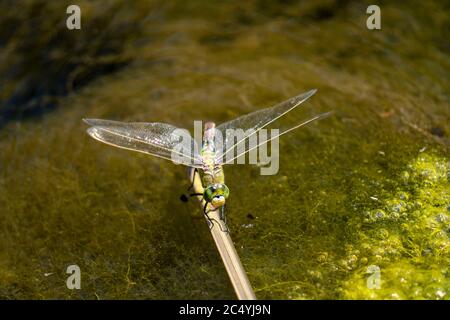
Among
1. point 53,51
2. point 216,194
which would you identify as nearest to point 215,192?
point 216,194

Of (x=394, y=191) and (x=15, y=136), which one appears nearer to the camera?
(x=394, y=191)

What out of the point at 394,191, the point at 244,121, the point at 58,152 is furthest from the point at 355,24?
the point at 58,152

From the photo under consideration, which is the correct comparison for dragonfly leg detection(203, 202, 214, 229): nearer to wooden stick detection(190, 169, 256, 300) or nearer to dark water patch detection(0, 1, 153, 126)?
wooden stick detection(190, 169, 256, 300)

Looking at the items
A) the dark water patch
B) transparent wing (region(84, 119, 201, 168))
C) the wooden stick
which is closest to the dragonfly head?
the wooden stick

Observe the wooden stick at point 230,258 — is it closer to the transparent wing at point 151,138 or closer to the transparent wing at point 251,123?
the transparent wing at point 151,138

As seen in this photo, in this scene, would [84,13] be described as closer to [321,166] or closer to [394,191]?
[321,166]
